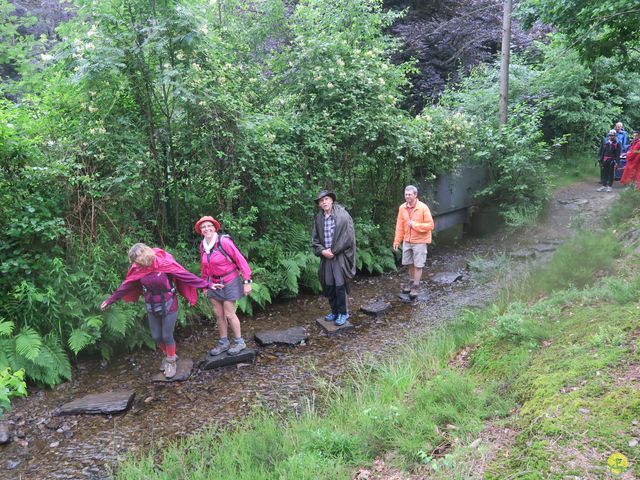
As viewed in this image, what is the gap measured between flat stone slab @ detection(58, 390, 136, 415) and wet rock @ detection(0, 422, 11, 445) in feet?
1.62

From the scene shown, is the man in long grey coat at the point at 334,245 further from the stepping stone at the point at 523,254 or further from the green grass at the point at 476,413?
the stepping stone at the point at 523,254

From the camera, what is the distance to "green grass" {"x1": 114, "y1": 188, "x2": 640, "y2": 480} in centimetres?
305

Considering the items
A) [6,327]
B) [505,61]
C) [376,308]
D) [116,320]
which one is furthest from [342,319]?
[505,61]

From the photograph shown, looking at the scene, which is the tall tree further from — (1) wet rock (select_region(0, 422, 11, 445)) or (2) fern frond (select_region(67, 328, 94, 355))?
(1) wet rock (select_region(0, 422, 11, 445))

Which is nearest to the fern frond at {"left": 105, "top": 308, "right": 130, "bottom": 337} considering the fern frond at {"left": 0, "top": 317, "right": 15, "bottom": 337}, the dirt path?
the dirt path

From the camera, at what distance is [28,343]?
5.40 metres

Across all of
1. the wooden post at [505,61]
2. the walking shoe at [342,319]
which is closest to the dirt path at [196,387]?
the walking shoe at [342,319]

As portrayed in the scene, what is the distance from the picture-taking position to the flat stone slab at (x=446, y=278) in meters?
9.19

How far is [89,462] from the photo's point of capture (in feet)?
14.5

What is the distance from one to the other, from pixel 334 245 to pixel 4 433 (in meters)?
4.55

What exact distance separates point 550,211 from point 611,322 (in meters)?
8.79

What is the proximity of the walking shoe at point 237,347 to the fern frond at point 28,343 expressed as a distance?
226 cm

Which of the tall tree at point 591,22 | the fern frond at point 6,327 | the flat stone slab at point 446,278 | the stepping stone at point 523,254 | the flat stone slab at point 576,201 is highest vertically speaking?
the tall tree at point 591,22

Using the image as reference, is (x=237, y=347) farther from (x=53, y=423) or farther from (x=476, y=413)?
(x=476, y=413)
